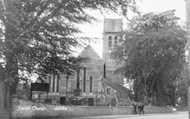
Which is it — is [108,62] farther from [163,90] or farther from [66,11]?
[66,11]

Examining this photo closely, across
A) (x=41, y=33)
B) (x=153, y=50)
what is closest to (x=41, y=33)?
(x=41, y=33)

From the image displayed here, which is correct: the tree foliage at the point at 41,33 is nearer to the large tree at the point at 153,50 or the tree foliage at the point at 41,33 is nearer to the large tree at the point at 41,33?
the large tree at the point at 41,33

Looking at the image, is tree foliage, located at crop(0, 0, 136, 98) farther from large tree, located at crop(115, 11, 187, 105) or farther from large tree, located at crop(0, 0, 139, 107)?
large tree, located at crop(115, 11, 187, 105)

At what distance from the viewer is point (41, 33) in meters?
22.4

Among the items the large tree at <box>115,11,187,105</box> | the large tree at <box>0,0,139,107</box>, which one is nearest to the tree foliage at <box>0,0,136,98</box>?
the large tree at <box>0,0,139,107</box>

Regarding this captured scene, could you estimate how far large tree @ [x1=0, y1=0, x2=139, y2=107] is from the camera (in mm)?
18750

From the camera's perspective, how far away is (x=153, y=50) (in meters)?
45.1

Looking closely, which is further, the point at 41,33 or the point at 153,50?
the point at 153,50

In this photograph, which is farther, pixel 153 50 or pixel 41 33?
pixel 153 50

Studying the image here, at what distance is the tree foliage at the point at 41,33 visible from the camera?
61.5 ft

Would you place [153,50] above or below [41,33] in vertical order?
above

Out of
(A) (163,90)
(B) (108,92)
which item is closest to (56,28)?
(A) (163,90)

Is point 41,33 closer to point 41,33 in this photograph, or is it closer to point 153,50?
point 41,33

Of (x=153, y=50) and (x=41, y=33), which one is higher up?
(x=153, y=50)
